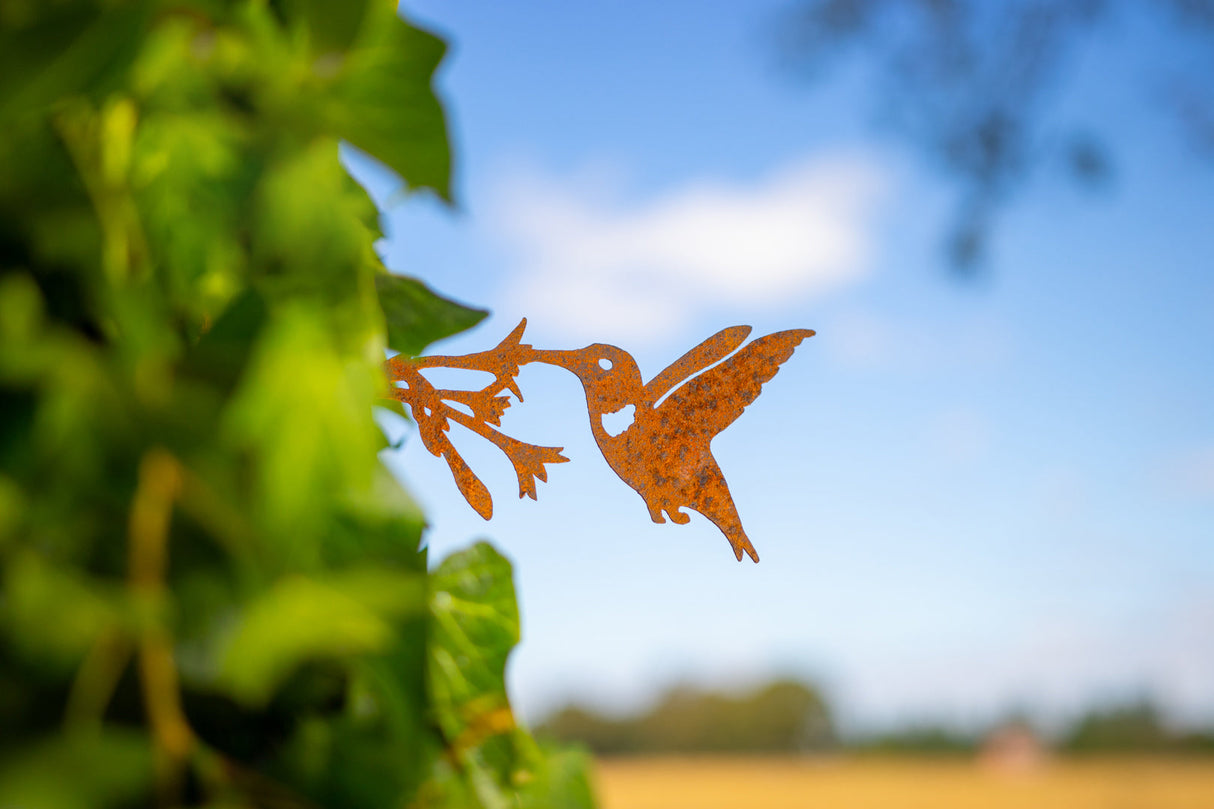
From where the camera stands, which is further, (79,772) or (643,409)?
(643,409)

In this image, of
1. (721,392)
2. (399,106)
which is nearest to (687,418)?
(721,392)

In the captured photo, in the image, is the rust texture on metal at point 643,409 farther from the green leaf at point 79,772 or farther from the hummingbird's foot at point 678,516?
the green leaf at point 79,772

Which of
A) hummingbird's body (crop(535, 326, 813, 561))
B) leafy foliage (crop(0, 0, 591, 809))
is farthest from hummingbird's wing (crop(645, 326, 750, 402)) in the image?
leafy foliage (crop(0, 0, 591, 809))

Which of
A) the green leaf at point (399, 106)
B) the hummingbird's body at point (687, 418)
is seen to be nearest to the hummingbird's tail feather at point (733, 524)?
the hummingbird's body at point (687, 418)

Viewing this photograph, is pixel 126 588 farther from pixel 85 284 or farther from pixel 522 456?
pixel 522 456

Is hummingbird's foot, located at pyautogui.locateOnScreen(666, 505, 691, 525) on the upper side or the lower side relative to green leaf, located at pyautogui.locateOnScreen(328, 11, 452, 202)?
lower

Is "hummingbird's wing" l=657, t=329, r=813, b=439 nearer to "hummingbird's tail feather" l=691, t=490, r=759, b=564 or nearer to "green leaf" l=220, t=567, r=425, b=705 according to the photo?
"hummingbird's tail feather" l=691, t=490, r=759, b=564

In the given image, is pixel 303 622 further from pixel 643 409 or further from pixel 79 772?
pixel 643 409
